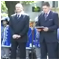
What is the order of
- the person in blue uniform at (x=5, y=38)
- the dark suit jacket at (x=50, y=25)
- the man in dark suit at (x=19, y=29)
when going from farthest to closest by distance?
the person in blue uniform at (x=5, y=38), the man in dark suit at (x=19, y=29), the dark suit jacket at (x=50, y=25)

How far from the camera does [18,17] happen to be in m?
4.84

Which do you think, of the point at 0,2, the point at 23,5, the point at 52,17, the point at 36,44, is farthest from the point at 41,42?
the point at 0,2

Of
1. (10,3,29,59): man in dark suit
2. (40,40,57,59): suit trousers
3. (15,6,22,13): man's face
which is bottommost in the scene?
(40,40,57,59): suit trousers

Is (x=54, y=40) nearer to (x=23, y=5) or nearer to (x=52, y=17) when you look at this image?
(x=52, y=17)

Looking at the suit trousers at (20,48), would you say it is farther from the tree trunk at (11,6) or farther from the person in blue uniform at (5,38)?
the tree trunk at (11,6)

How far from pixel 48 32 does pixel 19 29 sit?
0.64 m

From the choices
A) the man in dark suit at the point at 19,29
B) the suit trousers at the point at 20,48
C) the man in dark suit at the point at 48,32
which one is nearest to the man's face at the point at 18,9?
the man in dark suit at the point at 19,29

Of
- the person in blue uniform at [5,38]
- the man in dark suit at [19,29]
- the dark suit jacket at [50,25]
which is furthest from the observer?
the person in blue uniform at [5,38]

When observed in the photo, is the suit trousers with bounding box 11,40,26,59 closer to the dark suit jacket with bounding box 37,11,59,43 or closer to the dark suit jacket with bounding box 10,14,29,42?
the dark suit jacket with bounding box 10,14,29,42

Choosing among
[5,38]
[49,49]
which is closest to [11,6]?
[5,38]

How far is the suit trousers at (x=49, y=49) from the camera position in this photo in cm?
473

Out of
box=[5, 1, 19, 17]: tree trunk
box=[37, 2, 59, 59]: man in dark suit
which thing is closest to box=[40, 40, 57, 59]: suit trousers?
box=[37, 2, 59, 59]: man in dark suit

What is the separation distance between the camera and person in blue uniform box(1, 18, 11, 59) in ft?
16.2

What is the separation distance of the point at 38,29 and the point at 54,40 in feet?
1.39
